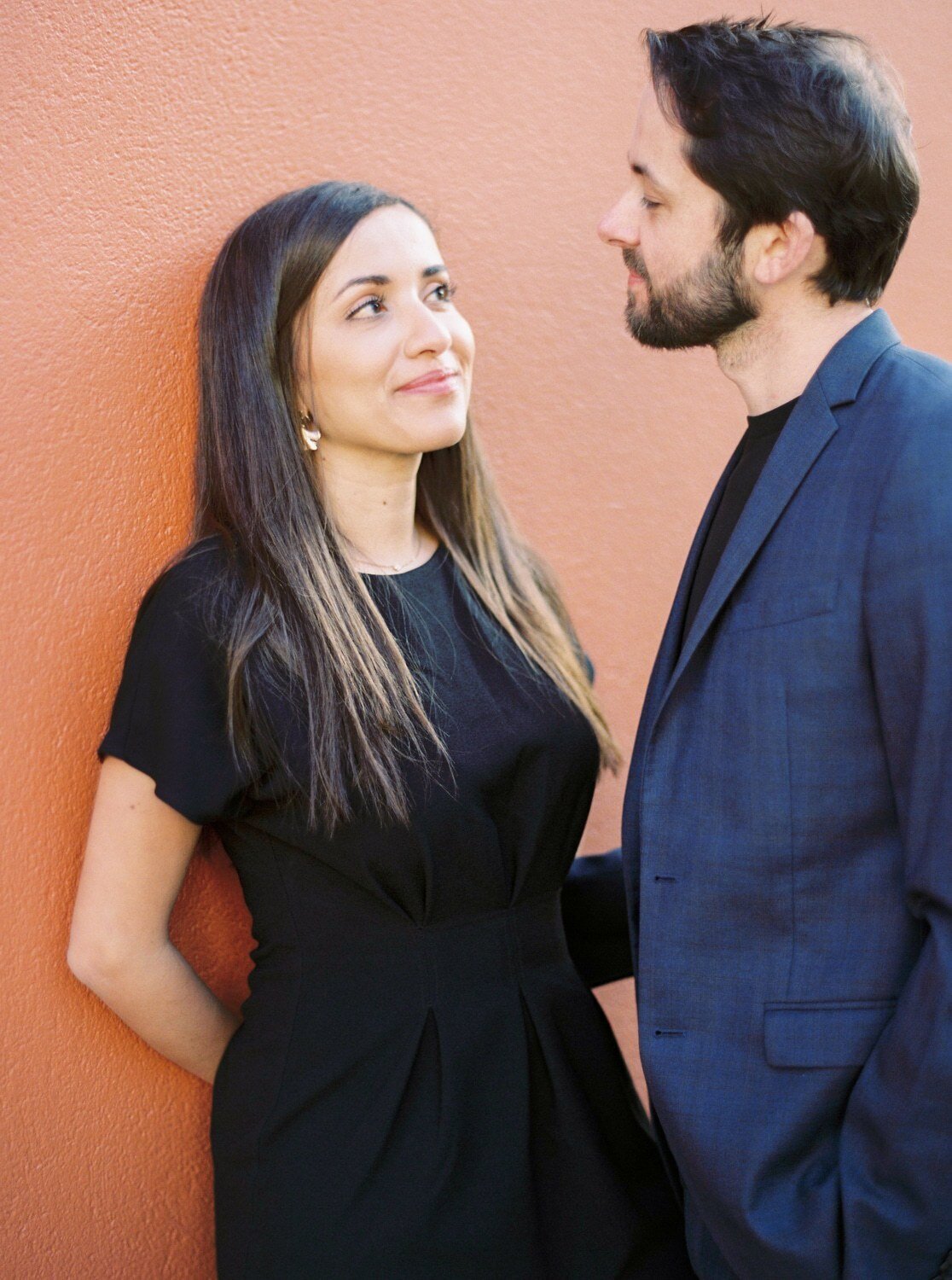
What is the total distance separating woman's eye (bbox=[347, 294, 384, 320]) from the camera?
6.66 feet

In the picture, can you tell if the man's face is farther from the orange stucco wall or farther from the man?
the orange stucco wall

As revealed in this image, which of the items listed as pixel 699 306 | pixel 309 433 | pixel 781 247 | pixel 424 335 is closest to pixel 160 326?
pixel 309 433

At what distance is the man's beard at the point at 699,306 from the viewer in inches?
69.5

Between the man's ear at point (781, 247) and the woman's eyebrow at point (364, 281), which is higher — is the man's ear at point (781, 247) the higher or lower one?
the lower one

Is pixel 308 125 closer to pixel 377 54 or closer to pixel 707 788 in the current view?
pixel 377 54

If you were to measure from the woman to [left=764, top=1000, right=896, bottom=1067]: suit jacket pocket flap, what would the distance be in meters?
0.48

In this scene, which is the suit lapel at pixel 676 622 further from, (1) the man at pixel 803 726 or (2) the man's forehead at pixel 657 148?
(2) the man's forehead at pixel 657 148

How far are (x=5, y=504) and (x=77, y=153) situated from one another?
0.58 metres

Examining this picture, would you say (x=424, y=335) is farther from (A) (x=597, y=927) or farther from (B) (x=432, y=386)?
(A) (x=597, y=927)

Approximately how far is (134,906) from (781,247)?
138cm

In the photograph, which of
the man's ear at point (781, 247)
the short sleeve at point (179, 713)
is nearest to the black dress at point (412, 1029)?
the short sleeve at point (179, 713)

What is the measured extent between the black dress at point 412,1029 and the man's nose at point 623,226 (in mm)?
735

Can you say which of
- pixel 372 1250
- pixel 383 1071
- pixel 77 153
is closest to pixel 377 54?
pixel 77 153

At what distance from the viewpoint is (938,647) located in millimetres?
1405
